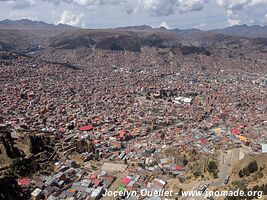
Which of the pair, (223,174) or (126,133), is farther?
(126,133)

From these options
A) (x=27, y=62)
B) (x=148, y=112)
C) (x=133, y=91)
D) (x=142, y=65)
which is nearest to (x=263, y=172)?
(x=148, y=112)

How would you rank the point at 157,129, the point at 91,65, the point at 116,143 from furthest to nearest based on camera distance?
the point at 91,65 → the point at 157,129 → the point at 116,143

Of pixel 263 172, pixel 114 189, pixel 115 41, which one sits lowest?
pixel 114 189

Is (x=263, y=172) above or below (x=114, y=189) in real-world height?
above

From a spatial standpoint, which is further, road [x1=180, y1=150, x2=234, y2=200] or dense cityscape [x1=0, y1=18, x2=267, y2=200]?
dense cityscape [x1=0, y1=18, x2=267, y2=200]

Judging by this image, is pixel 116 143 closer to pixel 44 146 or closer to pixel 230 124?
pixel 44 146

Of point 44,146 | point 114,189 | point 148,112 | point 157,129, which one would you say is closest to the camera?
point 114,189

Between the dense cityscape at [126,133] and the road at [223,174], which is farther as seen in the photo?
the dense cityscape at [126,133]

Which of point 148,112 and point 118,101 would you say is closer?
point 148,112

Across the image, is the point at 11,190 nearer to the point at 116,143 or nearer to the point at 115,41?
the point at 116,143

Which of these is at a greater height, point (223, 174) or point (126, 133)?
point (126, 133)
